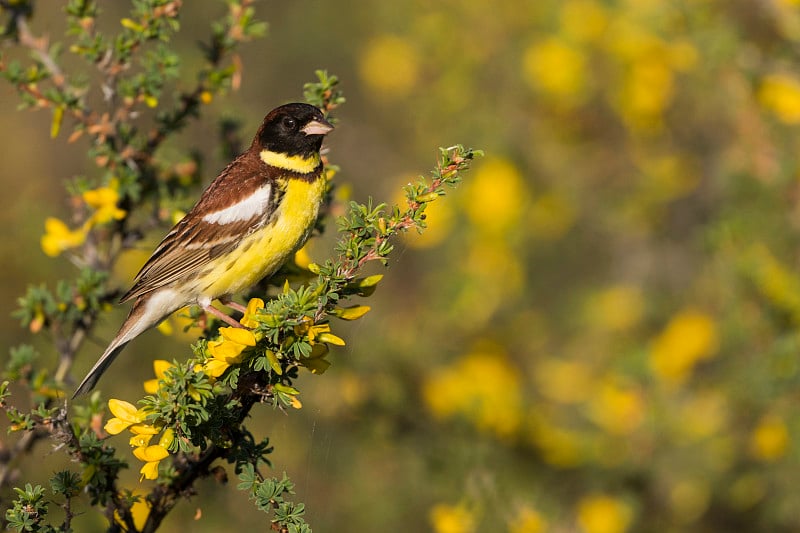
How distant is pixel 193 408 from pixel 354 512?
128 inches

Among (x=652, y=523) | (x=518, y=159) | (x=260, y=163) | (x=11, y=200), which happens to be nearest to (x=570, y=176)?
(x=518, y=159)

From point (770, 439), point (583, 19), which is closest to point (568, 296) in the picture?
point (583, 19)

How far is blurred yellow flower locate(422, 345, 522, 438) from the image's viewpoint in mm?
4914

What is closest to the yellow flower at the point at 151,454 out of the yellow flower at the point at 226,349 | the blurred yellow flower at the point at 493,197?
the yellow flower at the point at 226,349

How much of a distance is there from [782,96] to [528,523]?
8.38 feet

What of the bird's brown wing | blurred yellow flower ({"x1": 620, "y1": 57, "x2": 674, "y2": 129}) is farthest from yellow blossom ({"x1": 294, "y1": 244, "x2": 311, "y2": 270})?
blurred yellow flower ({"x1": 620, "y1": 57, "x2": 674, "y2": 129})

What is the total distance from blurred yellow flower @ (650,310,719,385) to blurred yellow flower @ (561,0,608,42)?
1.91 metres

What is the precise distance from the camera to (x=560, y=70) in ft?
19.5

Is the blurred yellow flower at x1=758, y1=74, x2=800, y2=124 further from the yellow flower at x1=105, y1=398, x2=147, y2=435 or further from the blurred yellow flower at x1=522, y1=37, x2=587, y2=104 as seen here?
the yellow flower at x1=105, y1=398, x2=147, y2=435

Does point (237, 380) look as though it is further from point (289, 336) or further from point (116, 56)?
point (116, 56)

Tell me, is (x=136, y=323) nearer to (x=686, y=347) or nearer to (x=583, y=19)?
(x=686, y=347)

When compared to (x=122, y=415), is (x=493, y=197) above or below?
above

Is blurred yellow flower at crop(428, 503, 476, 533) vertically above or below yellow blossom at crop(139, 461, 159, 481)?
above

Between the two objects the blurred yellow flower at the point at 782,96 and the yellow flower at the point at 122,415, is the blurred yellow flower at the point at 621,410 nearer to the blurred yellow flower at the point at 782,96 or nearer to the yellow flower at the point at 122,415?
the blurred yellow flower at the point at 782,96
